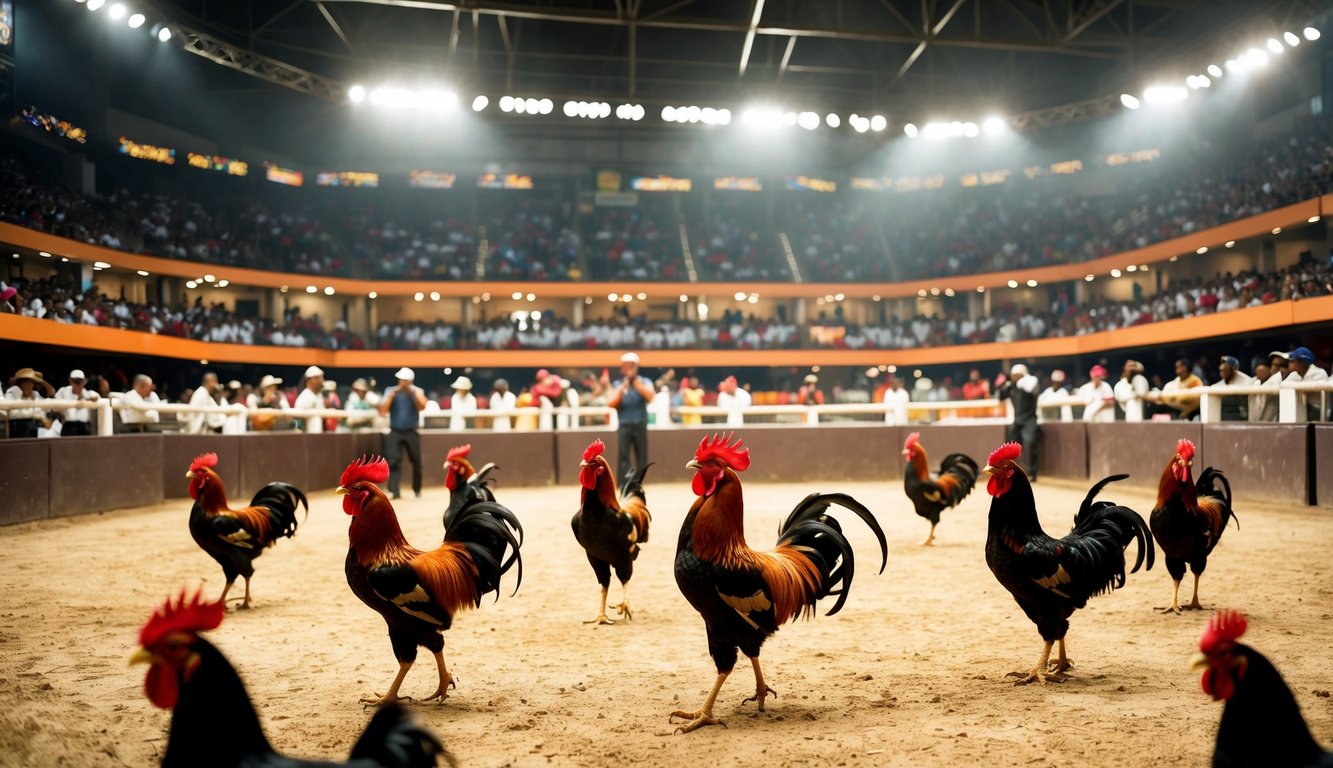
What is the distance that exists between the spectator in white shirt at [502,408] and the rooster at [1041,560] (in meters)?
14.4

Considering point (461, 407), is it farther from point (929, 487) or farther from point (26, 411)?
point (929, 487)

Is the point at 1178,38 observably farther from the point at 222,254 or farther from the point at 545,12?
the point at 222,254

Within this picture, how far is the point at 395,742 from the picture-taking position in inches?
104

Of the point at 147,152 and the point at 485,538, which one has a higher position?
the point at 147,152

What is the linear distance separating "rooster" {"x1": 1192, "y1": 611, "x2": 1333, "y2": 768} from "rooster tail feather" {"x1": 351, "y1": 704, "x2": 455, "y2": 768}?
2.21 metres

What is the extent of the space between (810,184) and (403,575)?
144 feet

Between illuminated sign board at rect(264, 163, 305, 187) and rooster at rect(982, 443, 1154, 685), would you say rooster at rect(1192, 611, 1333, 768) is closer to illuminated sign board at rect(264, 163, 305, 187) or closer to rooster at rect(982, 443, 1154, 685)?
rooster at rect(982, 443, 1154, 685)

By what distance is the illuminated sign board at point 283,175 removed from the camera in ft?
133

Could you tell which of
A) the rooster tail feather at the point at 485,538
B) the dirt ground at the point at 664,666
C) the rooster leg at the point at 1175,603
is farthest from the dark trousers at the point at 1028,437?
the rooster tail feather at the point at 485,538

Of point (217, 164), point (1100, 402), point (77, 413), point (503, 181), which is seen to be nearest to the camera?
point (77, 413)

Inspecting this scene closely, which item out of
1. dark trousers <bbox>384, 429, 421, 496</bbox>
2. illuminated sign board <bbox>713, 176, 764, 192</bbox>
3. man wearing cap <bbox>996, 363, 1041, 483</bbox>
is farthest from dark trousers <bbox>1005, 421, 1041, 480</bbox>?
illuminated sign board <bbox>713, 176, 764, 192</bbox>

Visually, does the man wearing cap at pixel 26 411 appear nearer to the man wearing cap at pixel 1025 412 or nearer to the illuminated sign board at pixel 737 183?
the man wearing cap at pixel 1025 412

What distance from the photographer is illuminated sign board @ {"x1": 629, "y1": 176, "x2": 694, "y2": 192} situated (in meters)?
44.8

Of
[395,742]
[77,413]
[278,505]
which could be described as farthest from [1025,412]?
[395,742]
